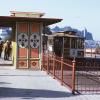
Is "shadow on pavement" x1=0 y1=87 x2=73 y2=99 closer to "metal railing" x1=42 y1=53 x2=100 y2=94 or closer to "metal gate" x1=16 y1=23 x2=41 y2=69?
"metal railing" x1=42 y1=53 x2=100 y2=94

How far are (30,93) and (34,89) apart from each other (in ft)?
3.91

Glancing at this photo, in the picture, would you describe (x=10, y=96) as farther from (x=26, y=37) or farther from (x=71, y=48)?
(x=71, y=48)

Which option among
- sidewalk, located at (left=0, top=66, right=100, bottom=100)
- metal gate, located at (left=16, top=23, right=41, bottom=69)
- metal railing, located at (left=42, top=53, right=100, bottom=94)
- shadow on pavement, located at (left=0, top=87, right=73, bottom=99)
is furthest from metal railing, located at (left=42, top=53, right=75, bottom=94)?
metal gate, located at (left=16, top=23, right=41, bottom=69)

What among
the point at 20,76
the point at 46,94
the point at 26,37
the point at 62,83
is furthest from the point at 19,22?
the point at 46,94

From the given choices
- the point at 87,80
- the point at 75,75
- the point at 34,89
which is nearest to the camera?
the point at 34,89

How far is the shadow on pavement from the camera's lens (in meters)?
15.5

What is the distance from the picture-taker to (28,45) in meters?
27.2

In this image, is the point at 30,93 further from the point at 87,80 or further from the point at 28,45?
the point at 28,45

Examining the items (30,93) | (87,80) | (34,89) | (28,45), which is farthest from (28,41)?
(30,93)

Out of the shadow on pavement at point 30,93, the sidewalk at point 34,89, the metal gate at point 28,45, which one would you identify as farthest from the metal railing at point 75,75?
the metal gate at point 28,45

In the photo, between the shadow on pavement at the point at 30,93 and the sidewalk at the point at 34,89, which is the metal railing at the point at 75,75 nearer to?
the sidewalk at the point at 34,89

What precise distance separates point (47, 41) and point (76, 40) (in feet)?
9.59

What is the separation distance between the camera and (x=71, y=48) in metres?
40.5

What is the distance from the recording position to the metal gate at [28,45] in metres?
27.0
